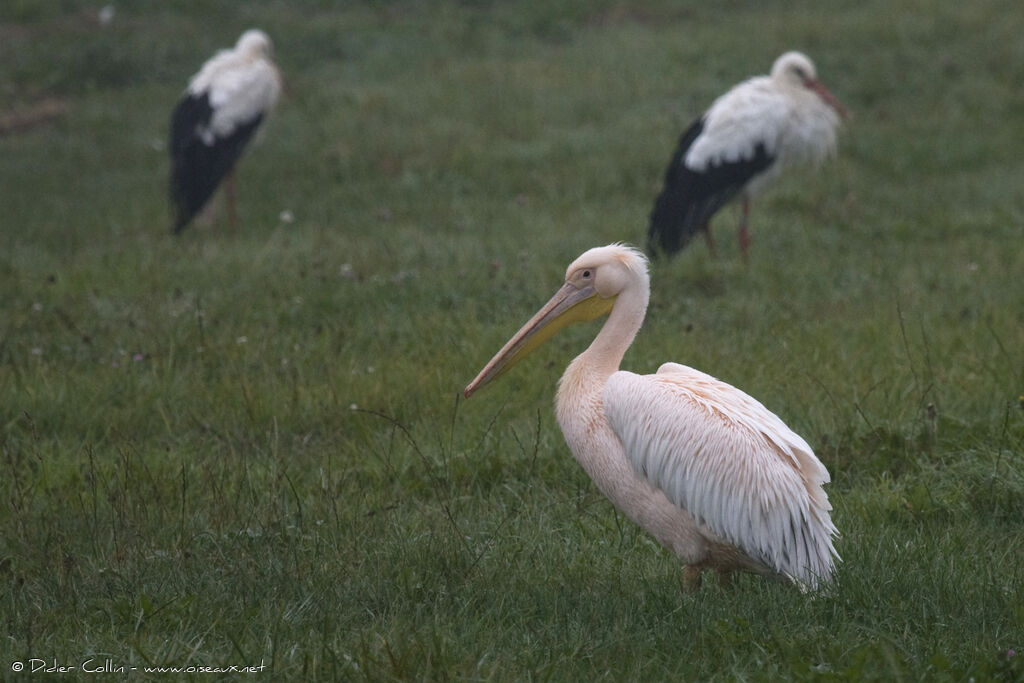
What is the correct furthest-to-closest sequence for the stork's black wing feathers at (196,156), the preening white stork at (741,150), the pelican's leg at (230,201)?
the stork's black wing feathers at (196,156) < the pelican's leg at (230,201) < the preening white stork at (741,150)

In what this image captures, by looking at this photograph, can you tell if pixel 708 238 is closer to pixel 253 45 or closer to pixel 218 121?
pixel 218 121

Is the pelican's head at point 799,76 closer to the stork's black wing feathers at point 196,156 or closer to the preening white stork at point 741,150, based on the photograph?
the preening white stork at point 741,150

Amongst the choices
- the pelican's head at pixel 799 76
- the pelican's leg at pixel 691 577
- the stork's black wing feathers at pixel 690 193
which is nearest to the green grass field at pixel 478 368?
the pelican's leg at pixel 691 577

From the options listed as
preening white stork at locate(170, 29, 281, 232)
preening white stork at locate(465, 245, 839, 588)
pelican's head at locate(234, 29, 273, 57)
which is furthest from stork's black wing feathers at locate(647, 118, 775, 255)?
pelican's head at locate(234, 29, 273, 57)

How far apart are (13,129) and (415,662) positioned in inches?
501

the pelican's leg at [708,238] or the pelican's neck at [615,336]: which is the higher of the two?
the pelican's neck at [615,336]

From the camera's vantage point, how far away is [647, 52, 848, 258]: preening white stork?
8703 millimetres

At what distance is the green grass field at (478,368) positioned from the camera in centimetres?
337

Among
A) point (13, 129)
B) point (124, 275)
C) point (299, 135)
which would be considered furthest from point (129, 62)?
point (124, 275)

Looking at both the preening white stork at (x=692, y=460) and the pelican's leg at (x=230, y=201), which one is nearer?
the preening white stork at (x=692, y=460)

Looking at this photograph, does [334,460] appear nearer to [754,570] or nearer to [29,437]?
[29,437]

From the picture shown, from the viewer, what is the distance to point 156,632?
338cm

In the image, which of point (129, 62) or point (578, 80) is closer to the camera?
point (578, 80)

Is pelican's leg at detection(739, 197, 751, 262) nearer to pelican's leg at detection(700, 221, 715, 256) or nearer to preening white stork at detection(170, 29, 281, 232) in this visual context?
pelican's leg at detection(700, 221, 715, 256)
